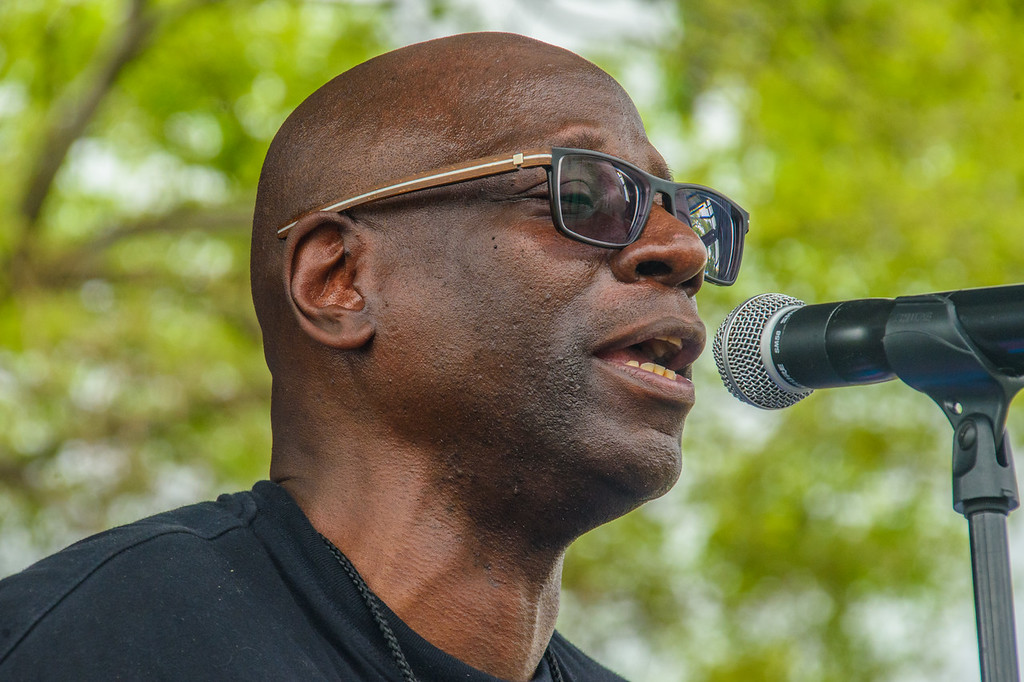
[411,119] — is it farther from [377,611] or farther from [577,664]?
[577,664]

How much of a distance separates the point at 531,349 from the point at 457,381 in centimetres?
18

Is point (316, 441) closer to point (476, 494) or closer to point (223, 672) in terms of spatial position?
point (476, 494)

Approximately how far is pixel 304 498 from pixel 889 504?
863 centimetres

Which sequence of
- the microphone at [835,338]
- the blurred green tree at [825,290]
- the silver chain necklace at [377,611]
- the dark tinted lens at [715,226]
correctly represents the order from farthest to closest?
the blurred green tree at [825,290], the dark tinted lens at [715,226], the silver chain necklace at [377,611], the microphone at [835,338]

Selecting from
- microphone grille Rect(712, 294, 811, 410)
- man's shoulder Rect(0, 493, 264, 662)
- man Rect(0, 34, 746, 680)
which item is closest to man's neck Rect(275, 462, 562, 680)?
man Rect(0, 34, 746, 680)

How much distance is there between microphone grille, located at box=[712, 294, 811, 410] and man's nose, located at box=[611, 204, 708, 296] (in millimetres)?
226

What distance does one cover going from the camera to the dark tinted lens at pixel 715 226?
3.00 m

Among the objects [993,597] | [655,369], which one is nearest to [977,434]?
[993,597]

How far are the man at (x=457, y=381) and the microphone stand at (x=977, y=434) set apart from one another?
2.05ft

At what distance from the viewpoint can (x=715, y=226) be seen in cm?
314

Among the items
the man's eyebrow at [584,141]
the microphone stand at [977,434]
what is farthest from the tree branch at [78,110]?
the microphone stand at [977,434]

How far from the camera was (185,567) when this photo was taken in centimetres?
245

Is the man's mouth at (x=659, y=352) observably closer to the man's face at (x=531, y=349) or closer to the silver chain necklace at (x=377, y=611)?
the man's face at (x=531, y=349)

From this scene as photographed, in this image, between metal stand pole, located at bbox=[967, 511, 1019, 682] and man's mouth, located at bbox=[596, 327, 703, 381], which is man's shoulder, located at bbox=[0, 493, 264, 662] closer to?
man's mouth, located at bbox=[596, 327, 703, 381]
